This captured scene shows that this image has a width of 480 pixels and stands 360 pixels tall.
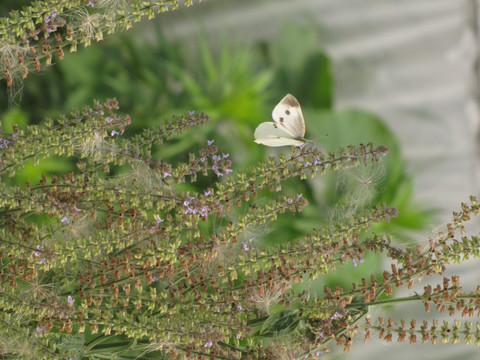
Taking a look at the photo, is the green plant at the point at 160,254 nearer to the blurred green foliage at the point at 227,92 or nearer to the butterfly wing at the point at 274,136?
the butterfly wing at the point at 274,136

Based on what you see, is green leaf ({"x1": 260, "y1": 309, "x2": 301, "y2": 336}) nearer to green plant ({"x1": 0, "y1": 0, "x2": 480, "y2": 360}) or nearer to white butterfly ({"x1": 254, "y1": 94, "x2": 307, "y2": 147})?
green plant ({"x1": 0, "y1": 0, "x2": 480, "y2": 360})

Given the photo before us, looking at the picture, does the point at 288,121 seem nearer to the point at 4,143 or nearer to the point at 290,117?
the point at 290,117

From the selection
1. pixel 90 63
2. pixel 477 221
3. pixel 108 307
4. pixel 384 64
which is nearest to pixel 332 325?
pixel 108 307

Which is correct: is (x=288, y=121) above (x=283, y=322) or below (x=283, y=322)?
above

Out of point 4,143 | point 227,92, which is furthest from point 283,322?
point 227,92

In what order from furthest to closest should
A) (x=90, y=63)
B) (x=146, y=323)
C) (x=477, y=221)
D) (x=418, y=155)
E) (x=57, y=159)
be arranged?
1. (x=418, y=155)
2. (x=477, y=221)
3. (x=90, y=63)
4. (x=57, y=159)
5. (x=146, y=323)

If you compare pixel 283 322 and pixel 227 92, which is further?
pixel 227 92

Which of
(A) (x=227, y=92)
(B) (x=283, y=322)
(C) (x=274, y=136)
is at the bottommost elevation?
(B) (x=283, y=322)

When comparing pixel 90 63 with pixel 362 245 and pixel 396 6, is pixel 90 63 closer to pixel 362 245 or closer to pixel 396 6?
pixel 362 245
